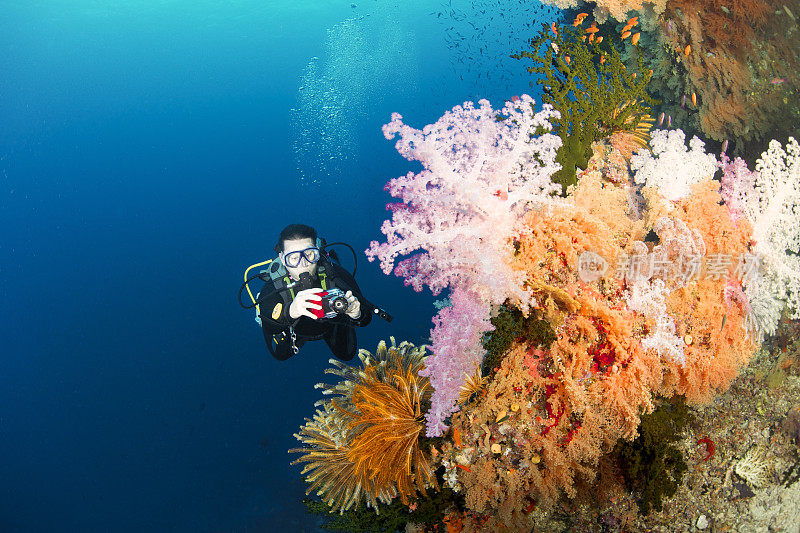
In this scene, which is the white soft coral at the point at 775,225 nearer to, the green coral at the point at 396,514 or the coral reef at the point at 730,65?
the coral reef at the point at 730,65

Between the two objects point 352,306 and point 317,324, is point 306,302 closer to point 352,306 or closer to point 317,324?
point 352,306

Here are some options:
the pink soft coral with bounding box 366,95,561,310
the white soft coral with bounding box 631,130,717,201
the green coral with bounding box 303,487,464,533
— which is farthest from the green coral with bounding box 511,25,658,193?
the green coral with bounding box 303,487,464,533

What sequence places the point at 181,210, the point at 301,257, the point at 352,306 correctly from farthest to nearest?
1. the point at 181,210
2. the point at 301,257
3. the point at 352,306

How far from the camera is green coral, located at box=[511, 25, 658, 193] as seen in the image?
345 centimetres

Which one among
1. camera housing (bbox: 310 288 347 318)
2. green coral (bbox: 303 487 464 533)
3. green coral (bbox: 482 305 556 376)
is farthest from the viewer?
green coral (bbox: 303 487 464 533)

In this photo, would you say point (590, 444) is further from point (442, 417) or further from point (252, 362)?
point (252, 362)

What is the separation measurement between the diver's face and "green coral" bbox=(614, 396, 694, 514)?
2935mm

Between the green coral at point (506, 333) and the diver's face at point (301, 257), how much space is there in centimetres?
161

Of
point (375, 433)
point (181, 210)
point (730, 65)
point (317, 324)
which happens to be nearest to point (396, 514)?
point (375, 433)

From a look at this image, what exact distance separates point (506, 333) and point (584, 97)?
2.52m

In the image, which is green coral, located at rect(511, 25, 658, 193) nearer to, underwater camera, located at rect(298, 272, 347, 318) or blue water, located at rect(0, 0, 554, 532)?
blue water, located at rect(0, 0, 554, 532)

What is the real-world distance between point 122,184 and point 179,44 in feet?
7.20

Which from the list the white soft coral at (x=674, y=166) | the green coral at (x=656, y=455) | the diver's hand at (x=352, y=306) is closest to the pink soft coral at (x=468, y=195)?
the diver's hand at (x=352, y=306)

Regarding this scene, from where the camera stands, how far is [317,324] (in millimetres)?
3615
